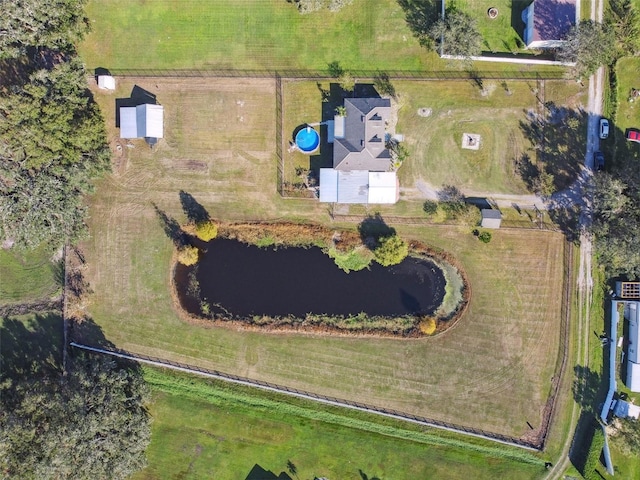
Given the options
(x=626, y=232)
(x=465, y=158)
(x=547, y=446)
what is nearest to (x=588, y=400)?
(x=547, y=446)

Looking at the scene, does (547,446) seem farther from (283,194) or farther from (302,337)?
(283,194)

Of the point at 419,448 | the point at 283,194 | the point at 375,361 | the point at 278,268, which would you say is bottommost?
the point at 419,448

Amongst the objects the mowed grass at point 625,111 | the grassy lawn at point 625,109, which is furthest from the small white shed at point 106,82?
the grassy lawn at point 625,109

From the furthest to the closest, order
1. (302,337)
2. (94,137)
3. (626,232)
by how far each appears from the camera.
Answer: (302,337) < (94,137) < (626,232)

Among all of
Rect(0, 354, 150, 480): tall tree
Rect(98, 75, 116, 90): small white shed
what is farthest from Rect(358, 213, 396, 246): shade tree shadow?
Rect(98, 75, 116, 90): small white shed

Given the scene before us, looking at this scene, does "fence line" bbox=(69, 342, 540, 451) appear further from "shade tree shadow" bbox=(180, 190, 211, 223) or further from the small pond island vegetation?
"shade tree shadow" bbox=(180, 190, 211, 223)

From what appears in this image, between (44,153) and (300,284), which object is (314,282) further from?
(44,153)

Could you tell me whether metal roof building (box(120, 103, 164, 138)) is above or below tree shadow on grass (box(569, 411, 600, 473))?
above
